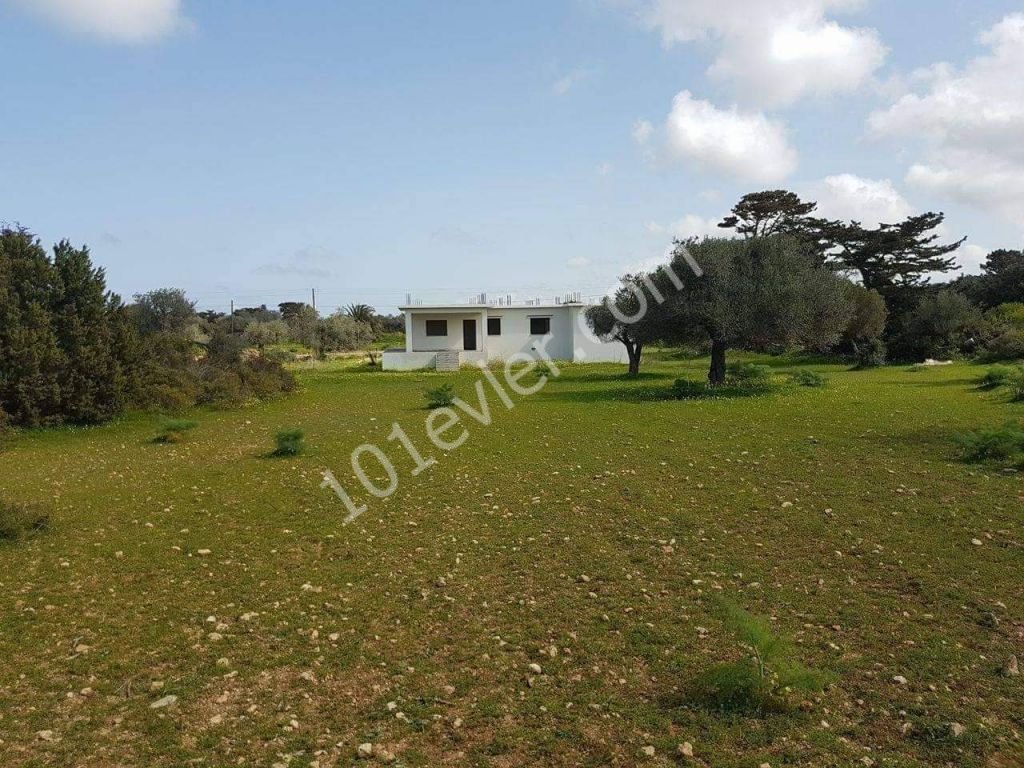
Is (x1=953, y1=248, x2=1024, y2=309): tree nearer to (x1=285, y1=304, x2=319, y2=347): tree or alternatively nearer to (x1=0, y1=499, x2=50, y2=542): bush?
(x1=285, y1=304, x2=319, y2=347): tree

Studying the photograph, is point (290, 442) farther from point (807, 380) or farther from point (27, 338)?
point (807, 380)

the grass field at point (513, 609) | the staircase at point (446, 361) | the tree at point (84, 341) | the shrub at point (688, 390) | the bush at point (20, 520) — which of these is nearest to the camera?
the grass field at point (513, 609)

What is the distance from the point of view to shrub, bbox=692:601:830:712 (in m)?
3.87

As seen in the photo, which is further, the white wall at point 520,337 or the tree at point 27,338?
the white wall at point 520,337

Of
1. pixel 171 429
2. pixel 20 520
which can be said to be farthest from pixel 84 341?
pixel 20 520

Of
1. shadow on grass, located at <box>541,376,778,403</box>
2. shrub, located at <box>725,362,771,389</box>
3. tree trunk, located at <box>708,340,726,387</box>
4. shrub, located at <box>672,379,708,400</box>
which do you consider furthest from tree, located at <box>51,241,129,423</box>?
shrub, located at <box>725,362,771,389</box>

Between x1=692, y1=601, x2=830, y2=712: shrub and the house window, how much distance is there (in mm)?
43004

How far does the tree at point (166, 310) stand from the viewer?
4175 centimetres

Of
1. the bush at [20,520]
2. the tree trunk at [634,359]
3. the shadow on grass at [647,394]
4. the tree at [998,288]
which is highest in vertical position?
the tree at [998,288]

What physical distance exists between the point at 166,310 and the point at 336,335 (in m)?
13.2

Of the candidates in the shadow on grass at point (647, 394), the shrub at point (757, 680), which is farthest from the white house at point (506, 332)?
the shrub at point (757, 680)

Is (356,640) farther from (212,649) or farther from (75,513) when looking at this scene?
(75,513)

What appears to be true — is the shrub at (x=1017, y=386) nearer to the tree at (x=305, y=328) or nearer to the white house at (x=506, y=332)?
the white house at (x=506, y=332)

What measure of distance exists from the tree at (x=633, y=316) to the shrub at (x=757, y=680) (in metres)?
19.1
